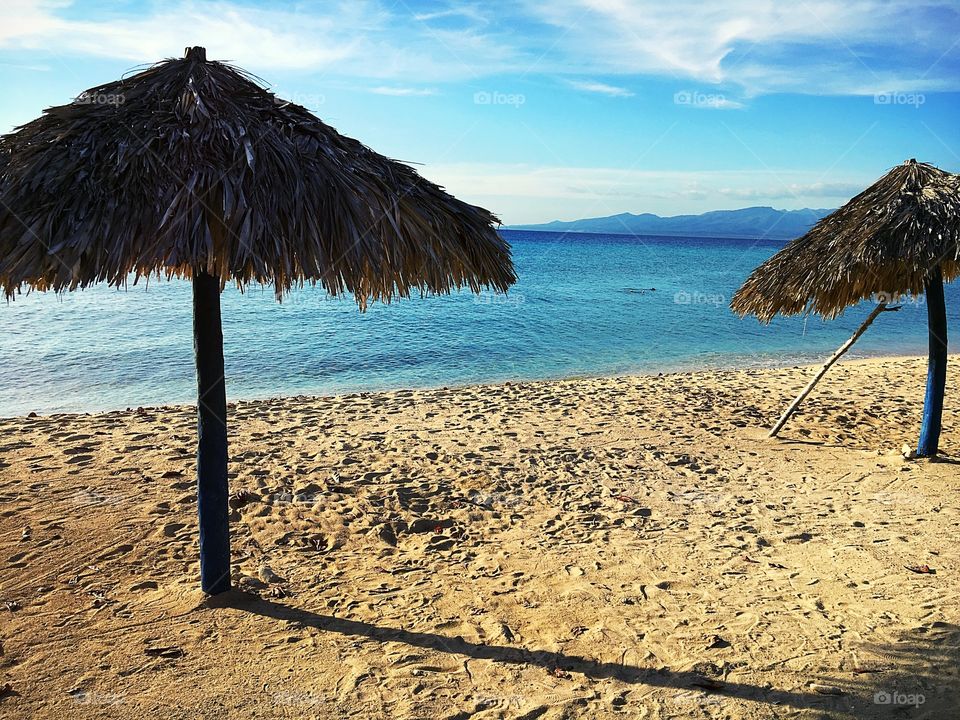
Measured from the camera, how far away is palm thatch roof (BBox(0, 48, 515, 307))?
3.16 metres

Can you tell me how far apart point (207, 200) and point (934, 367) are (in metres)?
6.89

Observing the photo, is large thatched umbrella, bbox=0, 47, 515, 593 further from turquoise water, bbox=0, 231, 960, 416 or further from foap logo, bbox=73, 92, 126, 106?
turquoise water, bbox=0, 231, 960, 416

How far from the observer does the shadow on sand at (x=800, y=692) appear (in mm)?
3279

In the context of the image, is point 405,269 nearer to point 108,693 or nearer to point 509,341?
point 108,693

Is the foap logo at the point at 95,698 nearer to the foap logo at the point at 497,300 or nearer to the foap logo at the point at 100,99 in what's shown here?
the foap logo at the point at 100,99

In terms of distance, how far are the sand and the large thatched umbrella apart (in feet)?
3.93

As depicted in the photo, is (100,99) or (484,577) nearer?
(100,99)

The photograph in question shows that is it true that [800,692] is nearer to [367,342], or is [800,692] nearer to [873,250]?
[873,250]

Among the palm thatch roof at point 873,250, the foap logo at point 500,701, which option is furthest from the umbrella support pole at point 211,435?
the palm thatch roof at point 873,250

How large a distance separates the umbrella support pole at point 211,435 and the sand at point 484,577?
0.24 meters

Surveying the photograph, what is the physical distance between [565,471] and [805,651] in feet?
10.9

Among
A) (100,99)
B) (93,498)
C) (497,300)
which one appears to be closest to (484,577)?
(93,498)

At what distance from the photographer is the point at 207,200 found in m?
3.20

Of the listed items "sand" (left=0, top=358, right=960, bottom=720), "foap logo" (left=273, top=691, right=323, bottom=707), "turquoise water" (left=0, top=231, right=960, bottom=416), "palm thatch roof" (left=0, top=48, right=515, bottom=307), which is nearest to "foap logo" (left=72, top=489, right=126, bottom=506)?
"sand" (left=0, top=358, right=960, bottom=720)
